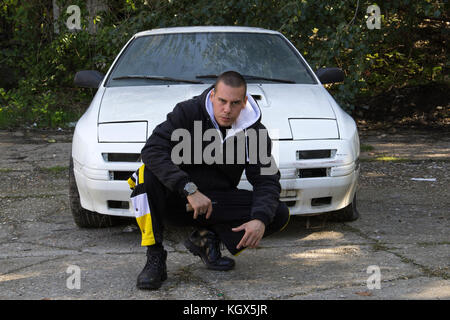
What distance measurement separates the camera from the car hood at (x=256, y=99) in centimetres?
438

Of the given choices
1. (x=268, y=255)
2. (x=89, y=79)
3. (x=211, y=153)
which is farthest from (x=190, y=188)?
(x=89, y=79)

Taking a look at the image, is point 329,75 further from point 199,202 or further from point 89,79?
point 199,202

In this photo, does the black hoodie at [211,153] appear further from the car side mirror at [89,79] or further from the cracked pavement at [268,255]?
the car side mirror at [89,79]

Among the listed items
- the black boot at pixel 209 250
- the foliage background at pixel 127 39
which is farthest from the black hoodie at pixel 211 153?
the foliage background at pixel 127 39

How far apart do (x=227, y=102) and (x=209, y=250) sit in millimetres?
825

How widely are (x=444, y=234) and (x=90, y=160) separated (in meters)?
2.31

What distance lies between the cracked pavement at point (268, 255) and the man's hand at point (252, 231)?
236 mm

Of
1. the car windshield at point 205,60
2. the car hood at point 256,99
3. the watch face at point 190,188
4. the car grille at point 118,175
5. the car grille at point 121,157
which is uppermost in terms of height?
the car windshield at point 205,60

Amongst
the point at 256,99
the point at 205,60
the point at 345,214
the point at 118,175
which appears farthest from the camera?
the point at 205,60

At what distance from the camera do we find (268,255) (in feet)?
13.2

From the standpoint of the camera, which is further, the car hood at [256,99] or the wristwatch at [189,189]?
the car hood at [256,99]

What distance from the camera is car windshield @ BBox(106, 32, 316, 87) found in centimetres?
508

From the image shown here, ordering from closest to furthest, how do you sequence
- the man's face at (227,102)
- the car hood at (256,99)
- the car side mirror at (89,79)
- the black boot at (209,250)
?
the man's face at (227,102) < the black boot at (209,250) < the car hood at (256,99) < the car side mirror at (89,79)
